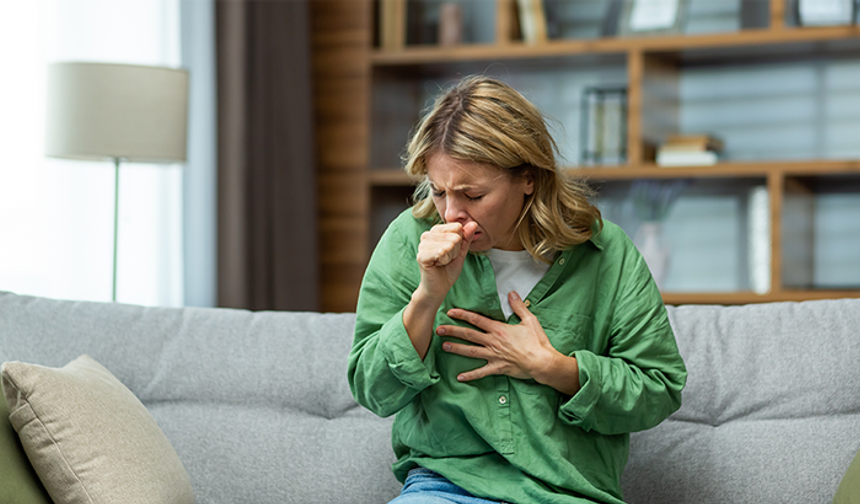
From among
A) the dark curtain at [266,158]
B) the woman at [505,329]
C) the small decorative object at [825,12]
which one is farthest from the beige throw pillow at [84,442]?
the small decorative object at [825,12]

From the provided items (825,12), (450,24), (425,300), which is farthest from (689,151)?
(425,300)

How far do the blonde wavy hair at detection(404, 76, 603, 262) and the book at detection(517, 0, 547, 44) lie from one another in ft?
6.08

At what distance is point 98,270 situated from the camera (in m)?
2.47

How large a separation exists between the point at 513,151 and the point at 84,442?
759 millimetres

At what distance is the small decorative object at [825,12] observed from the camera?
282 centimetres

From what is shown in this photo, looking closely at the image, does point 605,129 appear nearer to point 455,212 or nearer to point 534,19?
point 534,19

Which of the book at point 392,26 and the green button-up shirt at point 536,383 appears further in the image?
the book at point 392,26

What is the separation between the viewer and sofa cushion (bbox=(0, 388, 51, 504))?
117cm

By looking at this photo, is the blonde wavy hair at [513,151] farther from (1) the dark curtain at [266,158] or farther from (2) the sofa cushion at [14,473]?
(1) the dark curtain at [266,158]

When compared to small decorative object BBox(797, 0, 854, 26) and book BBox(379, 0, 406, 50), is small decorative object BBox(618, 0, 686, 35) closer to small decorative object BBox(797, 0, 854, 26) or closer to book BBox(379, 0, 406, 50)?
small decorative object BBox(797, 0, 854, 26)

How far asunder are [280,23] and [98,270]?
1131 mm

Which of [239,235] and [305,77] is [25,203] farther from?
[305,77]

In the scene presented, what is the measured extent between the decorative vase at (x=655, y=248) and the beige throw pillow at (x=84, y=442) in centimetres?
209

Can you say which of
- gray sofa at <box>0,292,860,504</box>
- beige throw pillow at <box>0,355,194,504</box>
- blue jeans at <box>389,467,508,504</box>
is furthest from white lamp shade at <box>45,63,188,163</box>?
blue jeans at <box>389,467,508,504</box>
